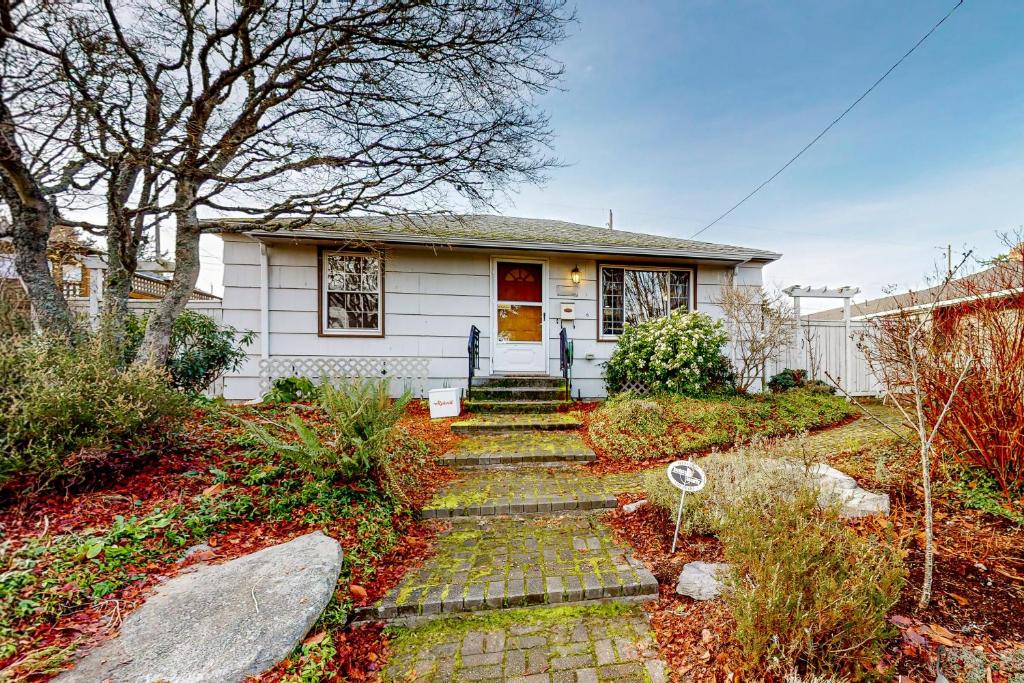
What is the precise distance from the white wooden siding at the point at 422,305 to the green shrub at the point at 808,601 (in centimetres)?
601

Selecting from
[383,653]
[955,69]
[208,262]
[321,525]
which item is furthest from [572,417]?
[208,262]

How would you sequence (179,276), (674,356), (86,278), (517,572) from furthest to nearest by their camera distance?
(86,278)
(674,356)
(179,276)
(517,572)

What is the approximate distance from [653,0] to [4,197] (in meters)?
9.34

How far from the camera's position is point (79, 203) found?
15.3ft

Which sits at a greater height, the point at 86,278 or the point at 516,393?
the point at 86,278

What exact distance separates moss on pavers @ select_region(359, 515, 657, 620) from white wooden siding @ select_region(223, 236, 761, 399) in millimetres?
4678

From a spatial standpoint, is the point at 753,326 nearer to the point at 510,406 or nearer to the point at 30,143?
the point at 510,406

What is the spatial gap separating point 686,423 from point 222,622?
214 inches

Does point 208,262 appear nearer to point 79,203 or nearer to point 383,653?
point 79,203

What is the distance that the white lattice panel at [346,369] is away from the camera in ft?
23.1

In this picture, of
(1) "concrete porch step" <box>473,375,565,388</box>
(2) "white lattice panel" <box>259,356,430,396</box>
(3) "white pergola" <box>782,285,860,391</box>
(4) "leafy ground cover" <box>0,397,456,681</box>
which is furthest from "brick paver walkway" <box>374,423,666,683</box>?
(3) "white pergola" <box>782,285,860,391</box>

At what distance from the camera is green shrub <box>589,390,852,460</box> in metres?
5.11

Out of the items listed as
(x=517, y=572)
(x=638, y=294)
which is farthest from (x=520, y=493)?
(x=638, y=294)

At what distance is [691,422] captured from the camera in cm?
566
